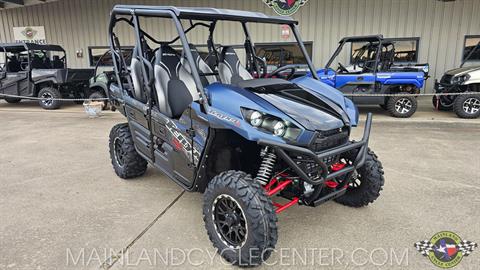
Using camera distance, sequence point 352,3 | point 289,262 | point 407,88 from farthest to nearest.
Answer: point 352,3, point 407,88, point 289,262

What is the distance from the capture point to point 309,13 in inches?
415

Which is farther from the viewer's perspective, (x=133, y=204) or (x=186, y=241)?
(x=133, y=204)

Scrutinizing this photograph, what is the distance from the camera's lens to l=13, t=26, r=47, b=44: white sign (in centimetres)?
1274

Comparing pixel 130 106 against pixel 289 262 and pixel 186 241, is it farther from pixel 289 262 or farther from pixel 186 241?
pixel 289 262

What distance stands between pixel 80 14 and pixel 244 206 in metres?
12.4

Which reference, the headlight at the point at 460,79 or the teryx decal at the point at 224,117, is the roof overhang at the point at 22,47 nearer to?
the teryx decal at the point at 224,117

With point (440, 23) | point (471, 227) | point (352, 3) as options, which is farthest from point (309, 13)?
point (471, 227)

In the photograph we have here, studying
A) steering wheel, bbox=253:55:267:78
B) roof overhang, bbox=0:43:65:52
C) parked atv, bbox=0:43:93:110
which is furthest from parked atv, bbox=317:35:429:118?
roof overhang, bbox=0:43:65:52

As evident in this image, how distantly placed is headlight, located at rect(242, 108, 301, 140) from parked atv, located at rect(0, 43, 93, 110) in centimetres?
846

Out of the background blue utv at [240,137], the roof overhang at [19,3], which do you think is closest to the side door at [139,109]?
the background blue utv at [240,137]

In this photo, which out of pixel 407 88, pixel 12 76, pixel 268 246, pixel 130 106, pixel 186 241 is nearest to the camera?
pixel 268 246

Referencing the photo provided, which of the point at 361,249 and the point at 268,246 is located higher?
the point at 268,246

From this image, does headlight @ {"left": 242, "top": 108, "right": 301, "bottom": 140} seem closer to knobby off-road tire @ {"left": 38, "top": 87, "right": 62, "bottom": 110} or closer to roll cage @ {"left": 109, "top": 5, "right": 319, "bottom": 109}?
roll cage @ {"left": 109, "top": 5, "right": 319, "bottom": 109}

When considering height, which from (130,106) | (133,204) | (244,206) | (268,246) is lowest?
(133,204)
